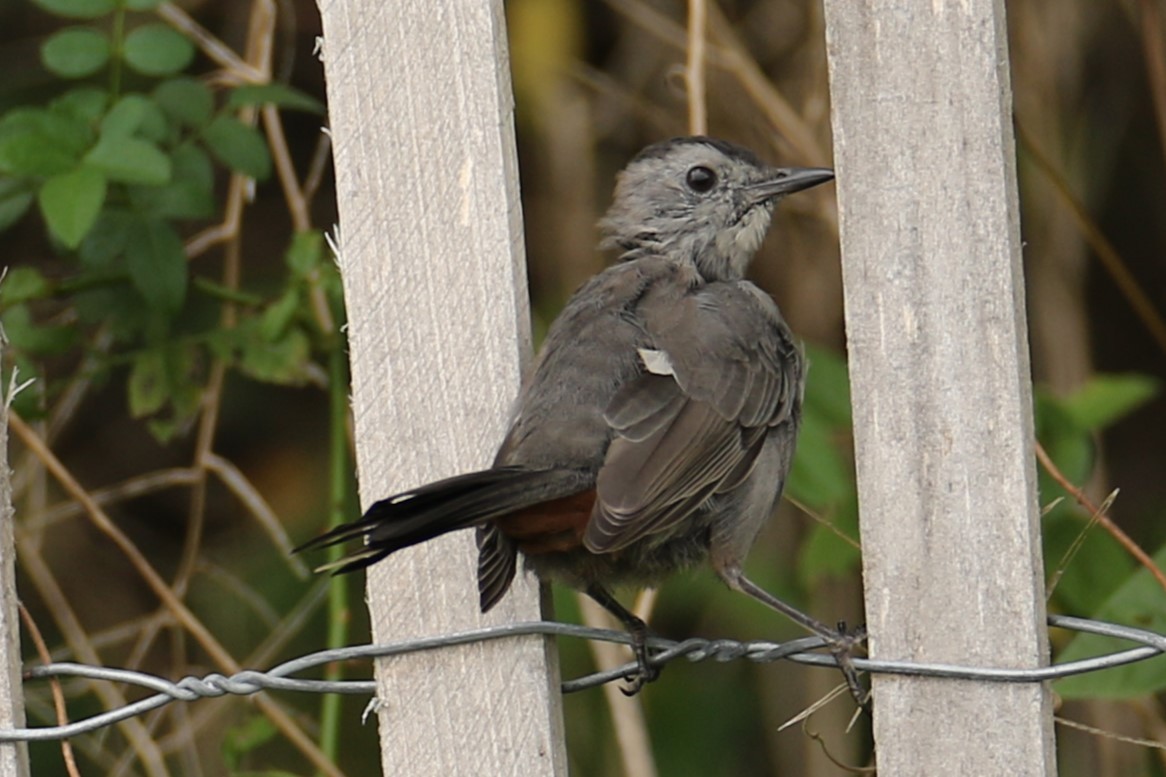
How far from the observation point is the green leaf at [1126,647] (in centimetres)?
273

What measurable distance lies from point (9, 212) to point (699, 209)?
58.9 inches

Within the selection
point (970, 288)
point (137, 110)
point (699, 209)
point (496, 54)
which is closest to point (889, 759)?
point (970, 288)

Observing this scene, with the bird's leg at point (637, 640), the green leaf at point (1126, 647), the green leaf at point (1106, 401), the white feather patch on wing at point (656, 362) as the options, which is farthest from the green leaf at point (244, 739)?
the green leaf at point (1106, 401)

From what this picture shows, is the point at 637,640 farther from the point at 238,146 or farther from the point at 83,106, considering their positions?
the point at 83,106

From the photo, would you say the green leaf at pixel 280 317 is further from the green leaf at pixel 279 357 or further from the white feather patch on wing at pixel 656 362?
the white feather patch on wing at pixel 656 362

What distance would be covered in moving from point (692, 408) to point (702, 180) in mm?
950

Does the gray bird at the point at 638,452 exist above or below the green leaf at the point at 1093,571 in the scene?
above

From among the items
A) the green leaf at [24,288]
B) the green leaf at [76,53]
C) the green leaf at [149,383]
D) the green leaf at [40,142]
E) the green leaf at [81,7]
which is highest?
the green leaf at [81,7]

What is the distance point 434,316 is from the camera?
7.79 feet

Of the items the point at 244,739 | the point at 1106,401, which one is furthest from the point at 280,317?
the point at 1106,401

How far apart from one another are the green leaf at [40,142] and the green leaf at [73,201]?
0.04 m

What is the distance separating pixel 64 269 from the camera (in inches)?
206

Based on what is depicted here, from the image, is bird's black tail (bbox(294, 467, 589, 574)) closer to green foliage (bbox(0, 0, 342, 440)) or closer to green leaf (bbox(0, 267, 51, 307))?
green foliage (bbox(0, 0, 342, 440))

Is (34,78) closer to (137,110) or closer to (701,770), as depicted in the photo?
(137,110)
